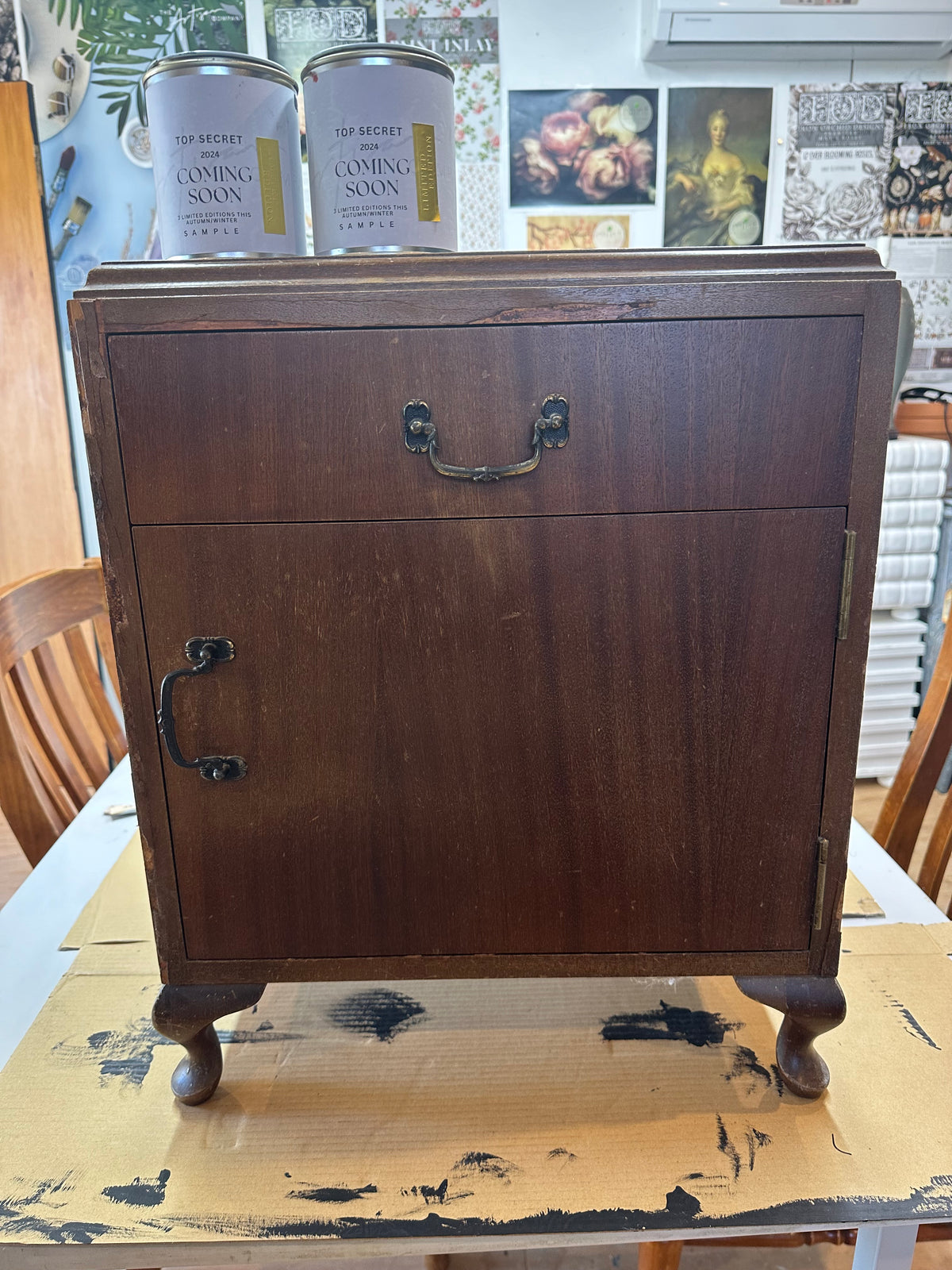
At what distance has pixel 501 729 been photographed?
26.8 inches

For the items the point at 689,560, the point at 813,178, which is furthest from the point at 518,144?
the point at 689,560

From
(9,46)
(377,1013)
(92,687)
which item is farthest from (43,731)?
(9,46)

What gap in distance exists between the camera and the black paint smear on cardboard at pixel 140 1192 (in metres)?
0.65

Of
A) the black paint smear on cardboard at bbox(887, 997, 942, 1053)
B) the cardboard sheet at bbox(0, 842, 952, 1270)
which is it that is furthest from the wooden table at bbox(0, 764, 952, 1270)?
the black paint smear on cardboard at bbox(887, 997, 942, 1053)

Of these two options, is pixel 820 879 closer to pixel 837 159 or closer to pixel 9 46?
pixel 837 159

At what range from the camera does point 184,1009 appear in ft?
2.39

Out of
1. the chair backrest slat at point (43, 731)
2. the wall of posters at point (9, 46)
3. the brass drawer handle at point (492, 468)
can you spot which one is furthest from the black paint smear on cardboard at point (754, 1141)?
the wall of posters at point (9, 46)

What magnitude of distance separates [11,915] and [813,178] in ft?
7.47

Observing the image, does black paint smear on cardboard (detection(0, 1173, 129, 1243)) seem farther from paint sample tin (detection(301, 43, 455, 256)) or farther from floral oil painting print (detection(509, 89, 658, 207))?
floral oil painting print (detection(509, 89, 658, 207))

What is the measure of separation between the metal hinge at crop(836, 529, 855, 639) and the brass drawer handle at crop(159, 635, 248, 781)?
1.48 feet

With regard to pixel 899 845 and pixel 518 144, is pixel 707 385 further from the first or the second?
pixel 518 144

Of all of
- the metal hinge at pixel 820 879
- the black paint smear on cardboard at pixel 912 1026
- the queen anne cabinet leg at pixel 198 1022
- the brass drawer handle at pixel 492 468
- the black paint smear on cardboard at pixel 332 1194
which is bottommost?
the black paint smear on cardboard at pixel 332 1194

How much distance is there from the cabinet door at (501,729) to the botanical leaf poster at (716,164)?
1682 mm

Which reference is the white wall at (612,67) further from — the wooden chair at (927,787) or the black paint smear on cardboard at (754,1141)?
the black paint smear on cardboard at (754,1141)
